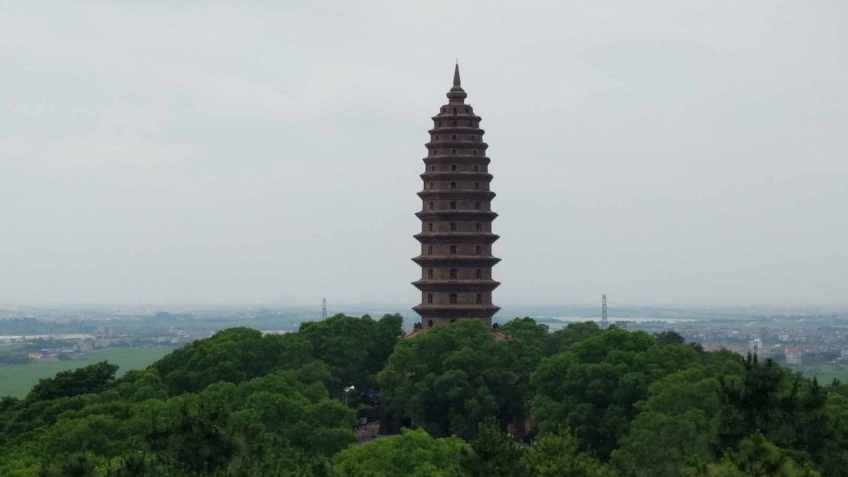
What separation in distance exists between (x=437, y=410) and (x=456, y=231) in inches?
614

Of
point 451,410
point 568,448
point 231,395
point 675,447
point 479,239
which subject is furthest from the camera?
point 479,239

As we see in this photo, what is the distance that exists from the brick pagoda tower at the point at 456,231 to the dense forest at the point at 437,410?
3436 millimetres

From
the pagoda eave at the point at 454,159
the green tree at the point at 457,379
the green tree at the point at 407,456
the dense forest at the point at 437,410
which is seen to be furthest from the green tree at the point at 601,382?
the pagoda eave at the point at 454,159

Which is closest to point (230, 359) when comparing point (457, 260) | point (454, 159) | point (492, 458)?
point (457, 260)

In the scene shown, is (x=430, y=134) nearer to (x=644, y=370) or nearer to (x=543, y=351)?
(x=543, y=351)

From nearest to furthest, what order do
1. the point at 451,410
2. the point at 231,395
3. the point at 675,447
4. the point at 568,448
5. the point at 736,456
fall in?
the point at 736,456 → the point at 568,448 → the point at 675,447 → the point at 231,395 → the point at 451,410

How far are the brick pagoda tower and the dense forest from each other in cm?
344

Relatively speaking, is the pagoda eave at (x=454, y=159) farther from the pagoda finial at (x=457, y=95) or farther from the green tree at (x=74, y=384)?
the green tree at (x=74, y=384)

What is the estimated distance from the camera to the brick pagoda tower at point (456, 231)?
8550 cm

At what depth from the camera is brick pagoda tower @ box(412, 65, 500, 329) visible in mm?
85500

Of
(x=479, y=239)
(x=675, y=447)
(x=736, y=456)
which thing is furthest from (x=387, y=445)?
(x=479, y=239)

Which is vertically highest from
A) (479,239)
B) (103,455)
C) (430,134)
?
(430,134)

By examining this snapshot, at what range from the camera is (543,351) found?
3381 inches

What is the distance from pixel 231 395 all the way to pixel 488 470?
24599mm
